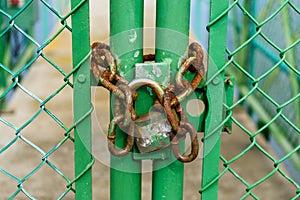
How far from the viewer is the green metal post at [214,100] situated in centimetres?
136

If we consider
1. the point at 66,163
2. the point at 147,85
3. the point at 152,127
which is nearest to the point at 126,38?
the point at 147,85

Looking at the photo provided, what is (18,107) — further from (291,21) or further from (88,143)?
(88,143)

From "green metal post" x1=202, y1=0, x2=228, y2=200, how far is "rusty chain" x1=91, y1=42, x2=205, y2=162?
0.05 metres

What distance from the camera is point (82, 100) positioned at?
1.36 m

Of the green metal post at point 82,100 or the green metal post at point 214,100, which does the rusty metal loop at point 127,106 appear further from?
the green metal post at point 214,100

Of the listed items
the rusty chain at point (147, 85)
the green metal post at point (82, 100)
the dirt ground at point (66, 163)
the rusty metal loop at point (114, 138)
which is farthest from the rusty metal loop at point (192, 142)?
the dirt ground at point (66, 163)

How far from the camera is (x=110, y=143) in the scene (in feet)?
4.45

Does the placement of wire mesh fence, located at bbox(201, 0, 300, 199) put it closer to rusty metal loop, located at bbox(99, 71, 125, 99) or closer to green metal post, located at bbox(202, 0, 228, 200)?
green metal post, located at bbox(202, 0, 228, 200)

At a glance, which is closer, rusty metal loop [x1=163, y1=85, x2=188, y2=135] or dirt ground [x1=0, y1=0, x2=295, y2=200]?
rusty metal loop [x1=163, y1=85, x2=188, y2=135]

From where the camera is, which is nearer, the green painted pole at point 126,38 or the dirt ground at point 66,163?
the green painted pole at point 126,38

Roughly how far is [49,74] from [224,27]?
5.42 m

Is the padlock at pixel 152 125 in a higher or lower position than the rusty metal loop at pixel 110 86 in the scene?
lower

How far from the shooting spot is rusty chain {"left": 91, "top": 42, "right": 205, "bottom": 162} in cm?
131

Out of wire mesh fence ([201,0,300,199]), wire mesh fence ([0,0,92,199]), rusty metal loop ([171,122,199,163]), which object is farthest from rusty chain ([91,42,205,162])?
wire mesh fence ([201,0,300,199])
